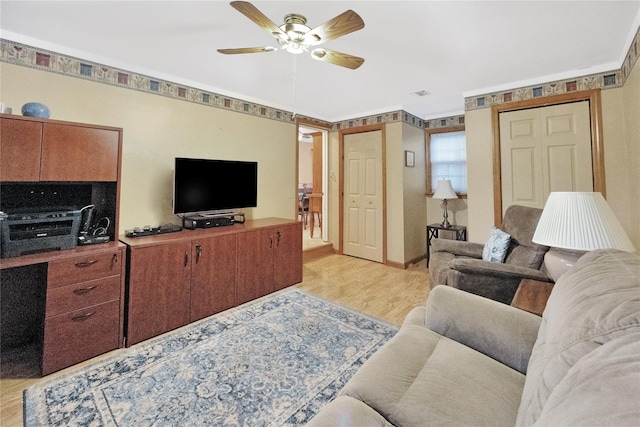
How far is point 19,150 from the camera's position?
1.80 meters

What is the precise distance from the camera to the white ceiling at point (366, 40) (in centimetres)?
184

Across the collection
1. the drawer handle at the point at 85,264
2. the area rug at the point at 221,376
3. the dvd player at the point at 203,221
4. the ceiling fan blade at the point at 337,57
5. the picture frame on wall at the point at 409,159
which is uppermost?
the ceiling fan blade at the point at 337,57

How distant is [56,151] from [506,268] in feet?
10.9

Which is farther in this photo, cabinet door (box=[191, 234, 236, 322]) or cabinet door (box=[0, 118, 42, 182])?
cabinet door (box=[191, 234, 236, 322])

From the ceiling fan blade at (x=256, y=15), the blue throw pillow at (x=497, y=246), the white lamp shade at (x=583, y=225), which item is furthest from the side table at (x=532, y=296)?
the ceiling fan blade at (x=256, y=15)

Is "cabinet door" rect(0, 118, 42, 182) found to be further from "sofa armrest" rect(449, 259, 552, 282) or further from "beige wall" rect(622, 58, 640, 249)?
"beige wall" rect(622, 58, 640, 249)

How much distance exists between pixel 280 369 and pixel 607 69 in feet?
13.0

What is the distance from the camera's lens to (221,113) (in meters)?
3.35

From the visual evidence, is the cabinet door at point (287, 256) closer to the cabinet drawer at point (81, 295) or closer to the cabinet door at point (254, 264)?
the cabinet door at point (254, 264)

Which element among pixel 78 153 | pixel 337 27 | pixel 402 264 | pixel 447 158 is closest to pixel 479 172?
pixel 447 158

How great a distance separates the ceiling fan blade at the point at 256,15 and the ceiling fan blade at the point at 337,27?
200mm

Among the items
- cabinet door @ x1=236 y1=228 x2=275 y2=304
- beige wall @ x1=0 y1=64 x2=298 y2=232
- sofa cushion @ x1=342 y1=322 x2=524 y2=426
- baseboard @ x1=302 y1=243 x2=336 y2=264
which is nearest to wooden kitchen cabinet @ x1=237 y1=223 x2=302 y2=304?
cabinet door @ x1=236 y1=228 x2=275 y2=304

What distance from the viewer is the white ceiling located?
1837mm

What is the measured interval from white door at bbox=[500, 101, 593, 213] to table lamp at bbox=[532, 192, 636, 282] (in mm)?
1866
